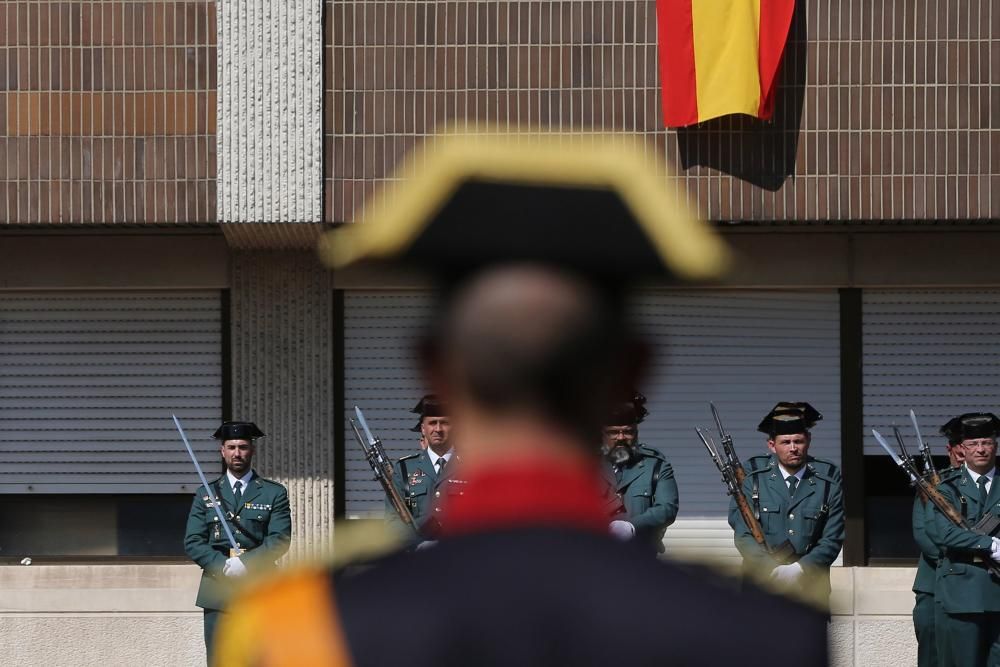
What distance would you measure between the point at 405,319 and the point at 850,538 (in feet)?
11.3

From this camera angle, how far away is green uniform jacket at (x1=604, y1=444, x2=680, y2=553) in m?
8.98

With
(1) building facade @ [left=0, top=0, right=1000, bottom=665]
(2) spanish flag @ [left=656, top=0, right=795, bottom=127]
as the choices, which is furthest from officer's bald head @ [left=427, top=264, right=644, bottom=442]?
(2) spanish flag @ [left=656, top=0, right=795, bottom=127]

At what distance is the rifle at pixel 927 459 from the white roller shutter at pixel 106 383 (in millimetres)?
4769

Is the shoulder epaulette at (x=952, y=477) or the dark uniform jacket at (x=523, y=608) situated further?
the shoulder epaulette at (x=952, y=477)

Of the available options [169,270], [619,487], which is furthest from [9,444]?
[619,487]

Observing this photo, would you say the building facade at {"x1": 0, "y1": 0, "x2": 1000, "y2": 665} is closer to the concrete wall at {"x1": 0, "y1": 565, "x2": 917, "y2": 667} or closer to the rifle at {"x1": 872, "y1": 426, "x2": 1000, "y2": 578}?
the concrete wall at {"x1": 0, "y1": 565, "x2": 917, "y2": 667}

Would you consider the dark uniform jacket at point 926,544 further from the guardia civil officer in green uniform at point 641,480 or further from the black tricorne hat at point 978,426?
the guardia civil officer in green uniform at point 641,480

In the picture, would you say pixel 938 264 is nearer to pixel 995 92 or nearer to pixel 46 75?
pixel 995 92

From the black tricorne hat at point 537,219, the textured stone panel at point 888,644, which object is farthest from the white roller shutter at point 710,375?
the black tricorne hat at point 537,219

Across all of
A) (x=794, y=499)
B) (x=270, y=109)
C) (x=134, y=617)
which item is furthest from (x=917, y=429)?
(x=134, y=617)

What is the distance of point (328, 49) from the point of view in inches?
403

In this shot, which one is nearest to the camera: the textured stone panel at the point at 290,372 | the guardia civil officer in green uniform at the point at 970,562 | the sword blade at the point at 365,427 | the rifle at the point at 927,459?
the guardia civil officer in green uniform at the point at 970,562

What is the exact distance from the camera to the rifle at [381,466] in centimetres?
912

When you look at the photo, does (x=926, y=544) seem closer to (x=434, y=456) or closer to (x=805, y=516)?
(x=805, y=516)
